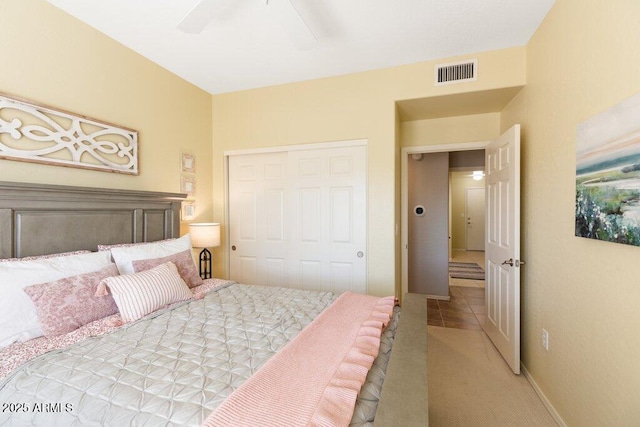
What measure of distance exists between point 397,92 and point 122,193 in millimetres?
2589

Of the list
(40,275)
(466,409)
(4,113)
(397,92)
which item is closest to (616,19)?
(397,92)

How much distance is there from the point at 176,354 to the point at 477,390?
2.13 m

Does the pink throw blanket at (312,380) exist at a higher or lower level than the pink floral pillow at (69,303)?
lower

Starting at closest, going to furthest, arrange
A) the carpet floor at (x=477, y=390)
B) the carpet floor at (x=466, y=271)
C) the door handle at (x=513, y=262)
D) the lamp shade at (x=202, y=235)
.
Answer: the carpet floor at (x=477, y=390) → the door handle at (x=513, y=262) → the lamp shade at (x=202, y=235) → the carpet floor at (x=466, y=271)

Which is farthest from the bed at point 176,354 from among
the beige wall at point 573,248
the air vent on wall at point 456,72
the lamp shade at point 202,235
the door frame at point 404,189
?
the air vent on wall at point 456,72

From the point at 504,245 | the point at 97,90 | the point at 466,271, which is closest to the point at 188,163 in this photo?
the point at 97,90

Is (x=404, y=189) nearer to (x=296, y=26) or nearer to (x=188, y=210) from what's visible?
(x=296, y=26)

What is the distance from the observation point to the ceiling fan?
162 centimetres

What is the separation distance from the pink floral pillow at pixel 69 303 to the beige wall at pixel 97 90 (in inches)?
31.3

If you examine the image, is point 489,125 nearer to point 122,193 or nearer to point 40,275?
point 122,193

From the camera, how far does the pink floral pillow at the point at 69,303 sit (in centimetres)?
143

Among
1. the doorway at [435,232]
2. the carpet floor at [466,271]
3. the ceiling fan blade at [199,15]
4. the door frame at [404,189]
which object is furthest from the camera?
the carpet floor at [466,271]

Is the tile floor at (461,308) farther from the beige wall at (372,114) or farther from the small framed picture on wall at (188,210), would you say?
the small framed picture on wall at (188,210)

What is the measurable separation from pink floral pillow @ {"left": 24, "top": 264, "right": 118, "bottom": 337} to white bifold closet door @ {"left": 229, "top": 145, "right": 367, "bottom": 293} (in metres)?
1.78
